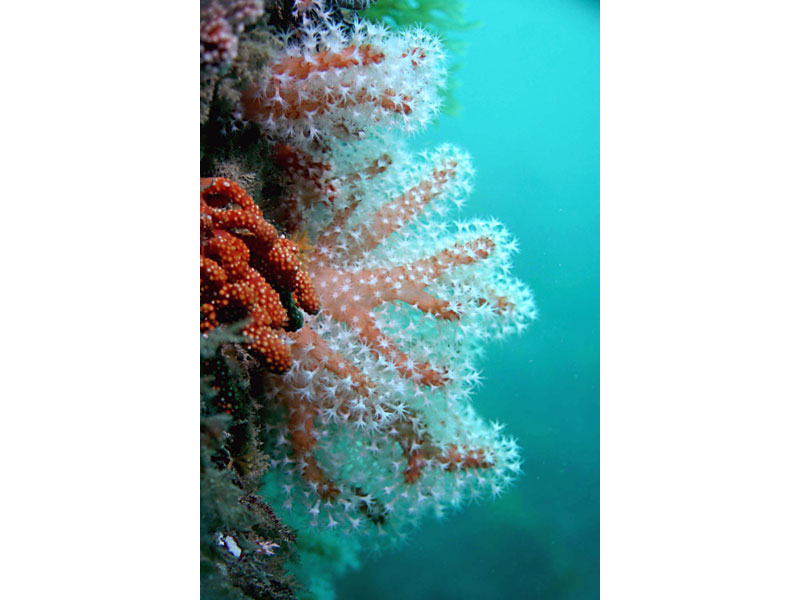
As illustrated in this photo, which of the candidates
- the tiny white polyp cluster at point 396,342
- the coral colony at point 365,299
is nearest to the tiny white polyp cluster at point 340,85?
the coral colony at point 365,299

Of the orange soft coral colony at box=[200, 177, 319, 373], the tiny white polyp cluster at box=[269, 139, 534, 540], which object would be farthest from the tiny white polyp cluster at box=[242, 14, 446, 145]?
the orange soft coral colony at box=[200, 177, 319, 373]

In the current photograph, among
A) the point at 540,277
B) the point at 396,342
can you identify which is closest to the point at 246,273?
the point at 396,342

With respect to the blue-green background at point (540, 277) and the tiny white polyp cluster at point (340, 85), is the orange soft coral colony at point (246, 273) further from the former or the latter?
the blue-green background at point (540, 277)

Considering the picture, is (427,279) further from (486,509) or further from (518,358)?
(486,509)

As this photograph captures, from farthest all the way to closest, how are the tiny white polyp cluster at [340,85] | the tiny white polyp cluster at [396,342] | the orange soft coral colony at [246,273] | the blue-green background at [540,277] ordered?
the blue-green background at [540,277] → the tiny white polyp cluster at [396,342] → the tiny white polyp cluster at [340,85] → the orange soft coral colony at [246,273]

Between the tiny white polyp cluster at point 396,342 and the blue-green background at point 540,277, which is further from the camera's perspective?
the blue-green background at point 540,277

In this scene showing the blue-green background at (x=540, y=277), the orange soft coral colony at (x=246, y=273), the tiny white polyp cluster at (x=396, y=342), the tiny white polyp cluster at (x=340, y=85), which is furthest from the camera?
the blue-green background at (x=540, y=277)
